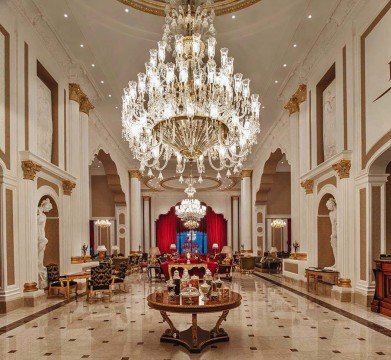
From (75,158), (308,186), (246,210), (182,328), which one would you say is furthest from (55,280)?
(246,210)

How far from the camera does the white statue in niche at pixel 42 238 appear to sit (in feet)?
31.2

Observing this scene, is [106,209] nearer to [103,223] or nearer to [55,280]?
[103,223]

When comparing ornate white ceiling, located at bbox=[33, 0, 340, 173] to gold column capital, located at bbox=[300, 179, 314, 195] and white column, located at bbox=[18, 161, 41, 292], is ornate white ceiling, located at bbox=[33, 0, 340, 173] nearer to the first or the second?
gold column capital, located at bbox=[300, 179, 314, 195]

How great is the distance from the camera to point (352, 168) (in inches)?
336

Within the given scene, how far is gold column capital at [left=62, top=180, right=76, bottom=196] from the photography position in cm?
1061

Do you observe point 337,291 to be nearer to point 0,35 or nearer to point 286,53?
point 286,53

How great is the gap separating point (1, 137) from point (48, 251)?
3.80m

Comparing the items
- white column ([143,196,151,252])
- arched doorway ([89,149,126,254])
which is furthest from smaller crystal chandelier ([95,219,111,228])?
white column ([143,196,151,252])

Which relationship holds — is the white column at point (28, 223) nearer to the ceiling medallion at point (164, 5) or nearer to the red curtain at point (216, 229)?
the ceiling medallion at point (164, 5)

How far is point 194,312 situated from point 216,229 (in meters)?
21.9

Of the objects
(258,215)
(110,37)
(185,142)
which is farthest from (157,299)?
(258,215)

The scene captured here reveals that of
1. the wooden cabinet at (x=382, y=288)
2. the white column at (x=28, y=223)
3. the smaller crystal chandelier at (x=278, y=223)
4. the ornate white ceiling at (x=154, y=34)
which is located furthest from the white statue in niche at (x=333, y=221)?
the smaller crystal chandelier at (x=278, y=223)

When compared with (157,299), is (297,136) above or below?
above

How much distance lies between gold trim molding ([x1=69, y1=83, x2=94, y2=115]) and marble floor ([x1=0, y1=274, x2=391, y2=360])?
18.1 ft
